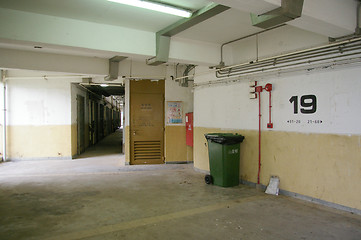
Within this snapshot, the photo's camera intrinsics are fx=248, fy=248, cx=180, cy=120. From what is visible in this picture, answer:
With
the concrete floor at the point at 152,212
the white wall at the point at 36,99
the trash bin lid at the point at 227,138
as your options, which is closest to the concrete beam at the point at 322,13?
the trash bin lid at the point at 227,138

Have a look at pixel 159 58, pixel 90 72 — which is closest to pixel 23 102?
pixel 90 72

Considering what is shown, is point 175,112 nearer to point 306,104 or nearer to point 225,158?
point 225,158

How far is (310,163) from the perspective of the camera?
154 inches

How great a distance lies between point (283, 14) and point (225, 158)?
9.18 ft

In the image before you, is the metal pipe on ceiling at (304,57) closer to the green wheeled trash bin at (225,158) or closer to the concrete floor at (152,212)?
the green wheeled trash bin at (225,158)

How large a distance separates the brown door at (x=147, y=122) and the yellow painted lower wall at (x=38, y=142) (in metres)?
2.35

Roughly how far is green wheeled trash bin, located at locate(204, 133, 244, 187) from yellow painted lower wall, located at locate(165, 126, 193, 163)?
2352mm

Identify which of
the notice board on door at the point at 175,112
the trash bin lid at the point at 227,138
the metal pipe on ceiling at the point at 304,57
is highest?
the metal pipe on ceiling at the point at 304,57

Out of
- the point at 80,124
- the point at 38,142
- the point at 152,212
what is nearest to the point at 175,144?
the point at 152,212

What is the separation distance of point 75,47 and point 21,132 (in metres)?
4.94

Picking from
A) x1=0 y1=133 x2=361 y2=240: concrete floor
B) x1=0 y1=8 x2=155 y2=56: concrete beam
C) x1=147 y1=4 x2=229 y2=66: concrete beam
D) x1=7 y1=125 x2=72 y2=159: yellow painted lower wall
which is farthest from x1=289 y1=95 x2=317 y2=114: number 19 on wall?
x1=7 y1=125 x2=72 y2=159: yellow painted lower wall

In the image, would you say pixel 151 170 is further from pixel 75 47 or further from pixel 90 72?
pixel 75 47

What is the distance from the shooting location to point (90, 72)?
6430mm

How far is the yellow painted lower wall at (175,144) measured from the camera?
284 inches
